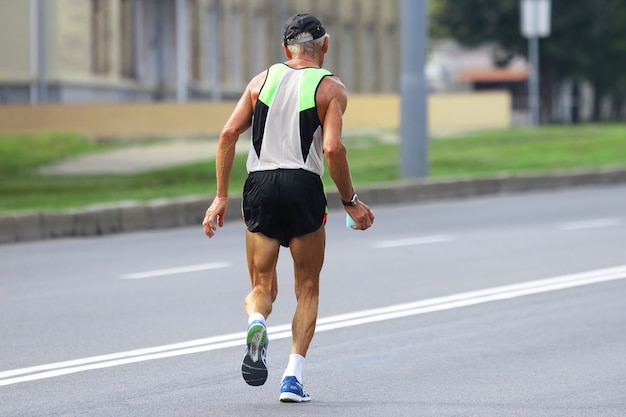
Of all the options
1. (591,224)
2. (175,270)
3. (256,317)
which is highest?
(256,317)

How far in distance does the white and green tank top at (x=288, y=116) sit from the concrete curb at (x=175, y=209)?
11.2 m

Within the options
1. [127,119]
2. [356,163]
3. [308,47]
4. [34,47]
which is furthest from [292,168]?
[34,47]

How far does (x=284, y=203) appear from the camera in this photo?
7.71m

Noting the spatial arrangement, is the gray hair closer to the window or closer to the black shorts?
the black shorts

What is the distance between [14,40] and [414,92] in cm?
2146

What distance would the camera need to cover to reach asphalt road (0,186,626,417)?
809 cm

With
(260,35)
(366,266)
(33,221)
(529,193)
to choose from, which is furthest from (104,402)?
(260,35)

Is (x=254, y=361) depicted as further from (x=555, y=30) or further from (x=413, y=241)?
(x=555, y=30)

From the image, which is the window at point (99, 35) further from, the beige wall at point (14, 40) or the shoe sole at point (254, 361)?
the shoe sole at point (254, 361)

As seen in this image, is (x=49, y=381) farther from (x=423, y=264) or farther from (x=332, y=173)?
(x=423, y=264)

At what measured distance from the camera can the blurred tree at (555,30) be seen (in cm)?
6325

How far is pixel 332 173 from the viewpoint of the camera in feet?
25.1

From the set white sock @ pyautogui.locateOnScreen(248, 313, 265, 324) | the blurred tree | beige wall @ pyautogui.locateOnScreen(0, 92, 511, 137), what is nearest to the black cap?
white sock @ pyautogui.locateOnScreen(248, 313, 265, 324)

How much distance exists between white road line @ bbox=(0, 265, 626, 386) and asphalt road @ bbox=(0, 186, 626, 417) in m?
0.02
